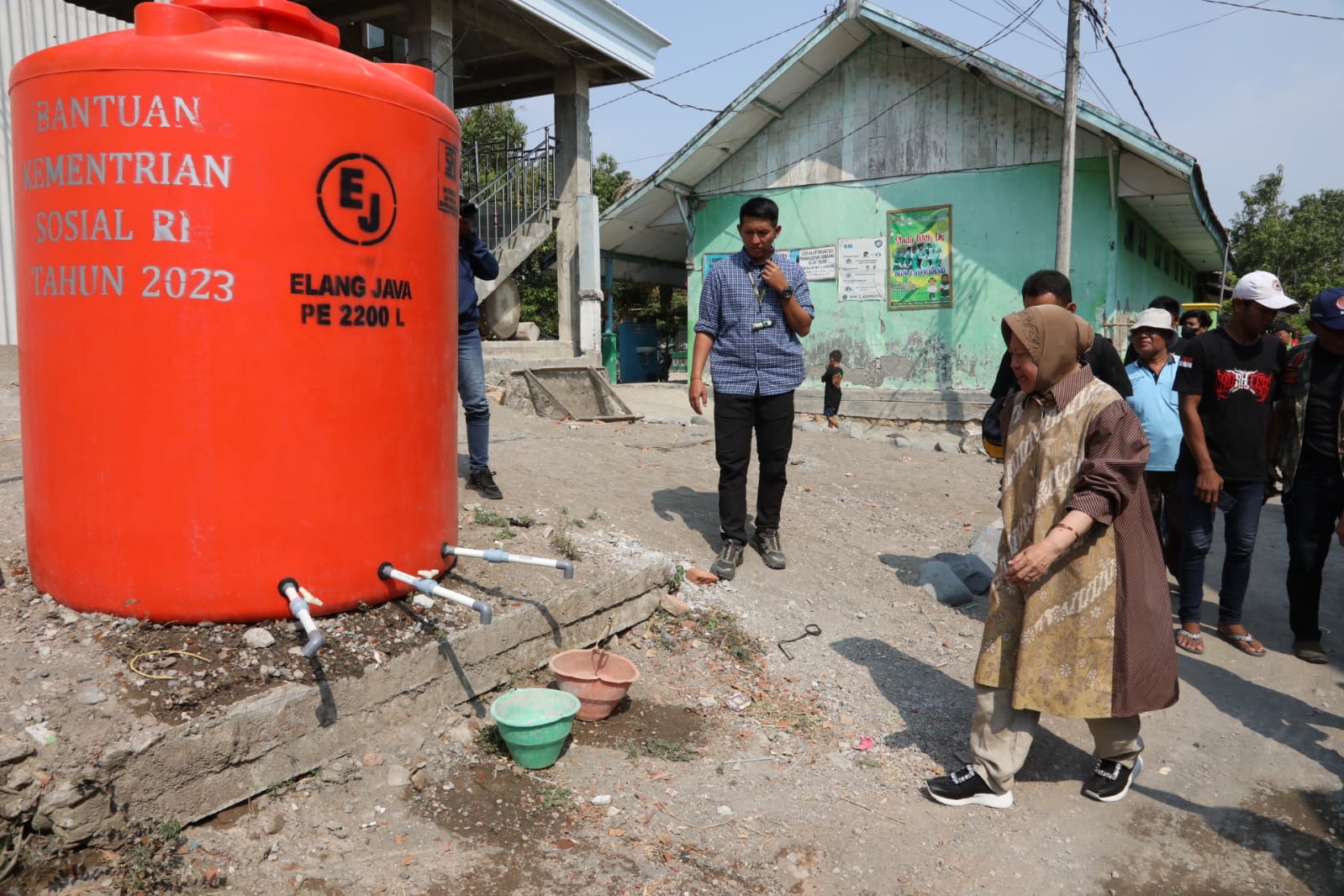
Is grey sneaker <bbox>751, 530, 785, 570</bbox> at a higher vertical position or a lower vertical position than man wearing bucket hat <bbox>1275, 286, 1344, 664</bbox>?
lower

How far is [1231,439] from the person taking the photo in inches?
175

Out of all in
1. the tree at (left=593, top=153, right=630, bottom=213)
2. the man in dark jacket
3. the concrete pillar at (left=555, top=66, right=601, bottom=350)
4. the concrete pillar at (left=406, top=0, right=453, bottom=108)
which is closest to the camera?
the man in dark jacket

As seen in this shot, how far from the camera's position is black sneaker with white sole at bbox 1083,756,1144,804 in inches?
118

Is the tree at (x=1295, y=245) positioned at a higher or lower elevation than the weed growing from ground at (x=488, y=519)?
higher

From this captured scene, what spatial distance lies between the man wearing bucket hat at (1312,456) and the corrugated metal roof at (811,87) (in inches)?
282

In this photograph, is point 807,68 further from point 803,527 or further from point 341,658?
point 341,658

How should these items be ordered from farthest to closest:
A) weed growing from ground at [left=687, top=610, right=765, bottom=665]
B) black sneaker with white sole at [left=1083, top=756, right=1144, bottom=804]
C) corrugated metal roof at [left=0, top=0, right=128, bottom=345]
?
corrugated metal roof at [left=0, top=0, right=128, bottom=345] → weed growing from ground at [left=687, top=610, right=765, bottom=665] → black sneaker with white sole at [left=1083, top=756, right=1144, bottom=804]

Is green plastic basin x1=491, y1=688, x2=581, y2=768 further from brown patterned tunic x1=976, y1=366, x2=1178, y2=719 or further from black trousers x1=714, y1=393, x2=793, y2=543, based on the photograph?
black trousers x1=714, y1=393, x2=793, y2=543

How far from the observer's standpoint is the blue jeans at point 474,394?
4754mm

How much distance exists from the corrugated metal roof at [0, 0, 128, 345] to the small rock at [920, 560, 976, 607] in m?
8.10

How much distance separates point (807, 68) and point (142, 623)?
1175 cm

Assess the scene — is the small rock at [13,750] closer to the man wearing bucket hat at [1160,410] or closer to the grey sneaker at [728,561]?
the grey sneaker at [728,561]

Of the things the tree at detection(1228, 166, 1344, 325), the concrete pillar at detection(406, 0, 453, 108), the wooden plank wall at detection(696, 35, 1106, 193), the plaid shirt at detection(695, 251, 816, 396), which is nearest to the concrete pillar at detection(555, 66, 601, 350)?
the concrete pillar at detection(406, 0, 453, 108)

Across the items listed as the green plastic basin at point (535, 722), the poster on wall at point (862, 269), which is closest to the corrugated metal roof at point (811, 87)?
the poster on wall at point (862, 269)
